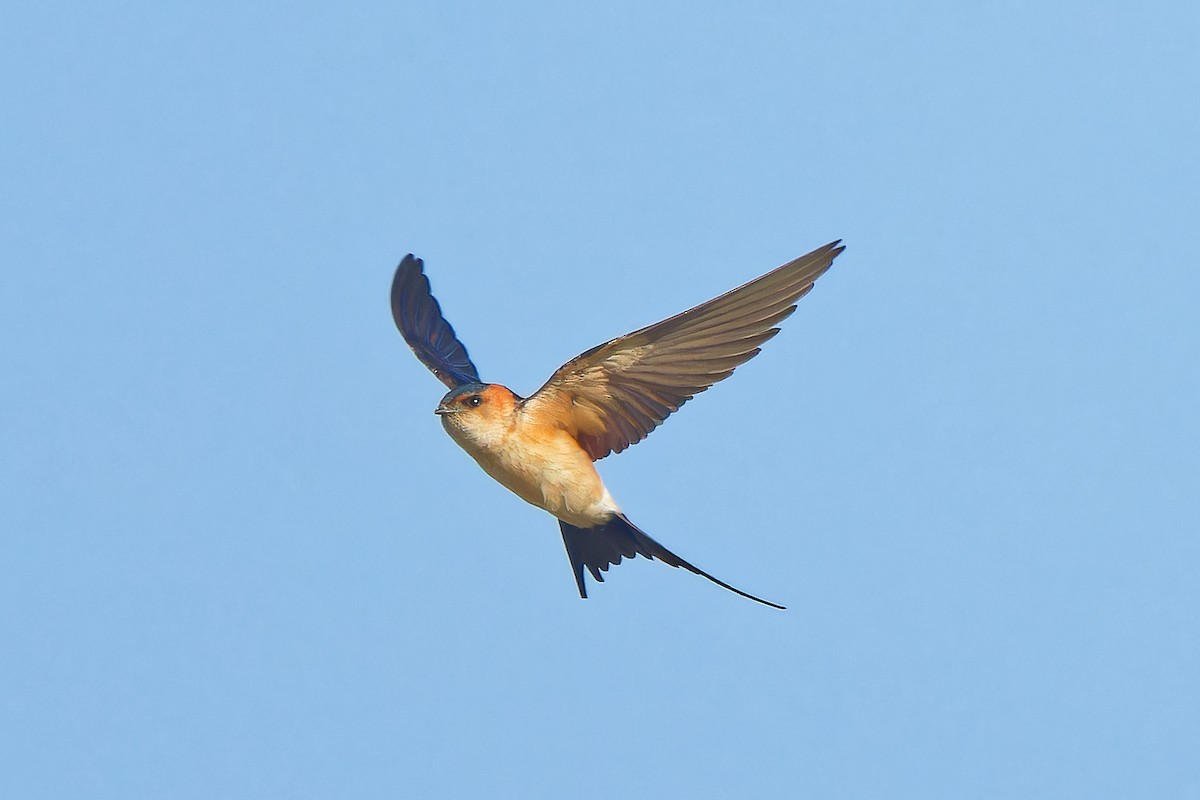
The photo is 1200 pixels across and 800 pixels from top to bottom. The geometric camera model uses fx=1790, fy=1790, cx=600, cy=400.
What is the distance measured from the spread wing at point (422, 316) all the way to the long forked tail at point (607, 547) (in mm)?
1130

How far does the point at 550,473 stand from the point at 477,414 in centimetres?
36

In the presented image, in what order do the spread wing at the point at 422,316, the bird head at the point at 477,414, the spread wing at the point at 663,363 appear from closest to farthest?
the spread wing at the point at 663,363
the bird head at the point at 477,414
the spread wing at the point at 422,316

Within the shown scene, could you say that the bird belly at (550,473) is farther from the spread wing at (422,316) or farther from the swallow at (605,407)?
the spread wing at (422,316)

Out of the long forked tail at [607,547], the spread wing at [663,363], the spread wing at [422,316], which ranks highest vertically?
the spread wing at [422,316]

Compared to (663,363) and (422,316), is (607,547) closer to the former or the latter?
(663,363)

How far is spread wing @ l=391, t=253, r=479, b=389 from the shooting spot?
801 cm

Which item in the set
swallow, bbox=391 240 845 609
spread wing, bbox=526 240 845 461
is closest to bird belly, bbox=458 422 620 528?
swallow, bbox=391 240 845 609

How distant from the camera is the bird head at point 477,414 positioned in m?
6.63

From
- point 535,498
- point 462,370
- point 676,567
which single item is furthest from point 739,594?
point 462,370

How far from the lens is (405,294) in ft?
26.5

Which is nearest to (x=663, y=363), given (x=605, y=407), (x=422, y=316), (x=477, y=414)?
(x=605, y=407)

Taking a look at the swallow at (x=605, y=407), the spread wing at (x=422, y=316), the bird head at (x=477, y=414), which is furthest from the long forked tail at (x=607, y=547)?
the spread wing at (x=422, y=316)

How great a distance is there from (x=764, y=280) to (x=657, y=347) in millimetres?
545

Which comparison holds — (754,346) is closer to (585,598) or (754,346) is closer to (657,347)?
(657,347)
